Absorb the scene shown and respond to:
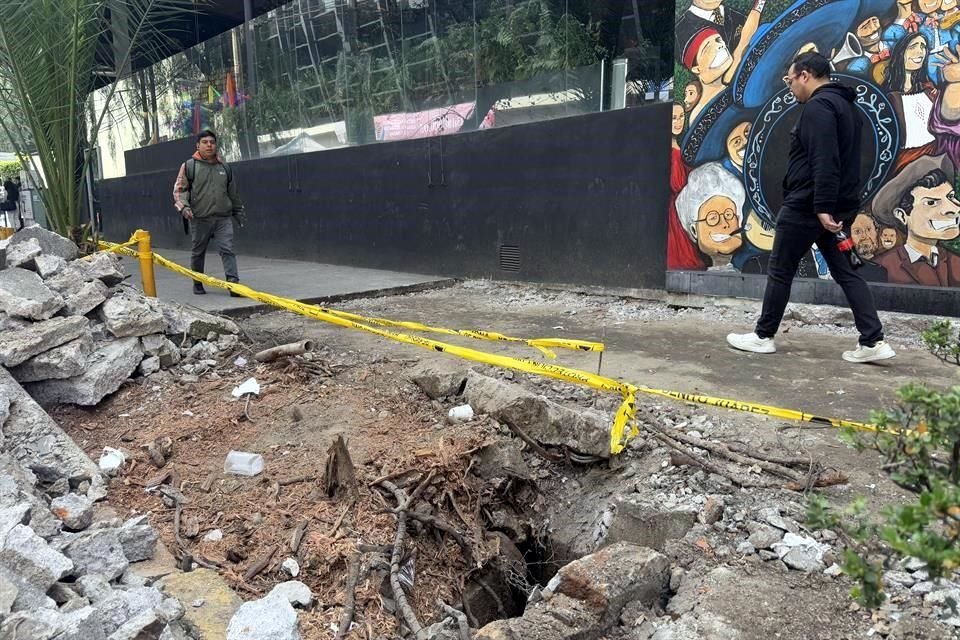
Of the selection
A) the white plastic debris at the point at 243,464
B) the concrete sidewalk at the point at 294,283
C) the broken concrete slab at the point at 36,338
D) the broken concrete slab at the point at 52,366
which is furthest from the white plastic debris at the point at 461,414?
the concrete sidewalk at the point at 294,283

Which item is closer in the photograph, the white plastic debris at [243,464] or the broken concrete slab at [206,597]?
the broken concrete slab at [206,597]

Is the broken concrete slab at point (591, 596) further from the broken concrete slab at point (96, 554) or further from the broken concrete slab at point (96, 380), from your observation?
the broken concrete slab at point (96, 380)

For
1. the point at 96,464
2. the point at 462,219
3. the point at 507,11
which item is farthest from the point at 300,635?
the point at 507,11

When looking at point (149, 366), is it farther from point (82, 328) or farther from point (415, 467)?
point (415, 467)

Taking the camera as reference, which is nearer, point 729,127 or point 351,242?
point 729,127

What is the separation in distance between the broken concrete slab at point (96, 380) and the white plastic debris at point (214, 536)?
189cm

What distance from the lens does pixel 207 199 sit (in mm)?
7602

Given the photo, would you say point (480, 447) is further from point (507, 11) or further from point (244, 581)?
point (507, 11)

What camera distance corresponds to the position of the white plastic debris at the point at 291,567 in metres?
2.89

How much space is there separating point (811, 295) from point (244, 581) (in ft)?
16.9

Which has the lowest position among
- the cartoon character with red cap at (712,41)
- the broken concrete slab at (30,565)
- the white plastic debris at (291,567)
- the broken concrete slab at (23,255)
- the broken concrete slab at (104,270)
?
the white plastic debris at (291,567)

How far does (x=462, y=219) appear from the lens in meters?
9.05

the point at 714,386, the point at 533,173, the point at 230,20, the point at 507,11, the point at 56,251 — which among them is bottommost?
the point at 714,386

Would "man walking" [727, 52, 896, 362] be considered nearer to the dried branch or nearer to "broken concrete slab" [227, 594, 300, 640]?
the dried branch
